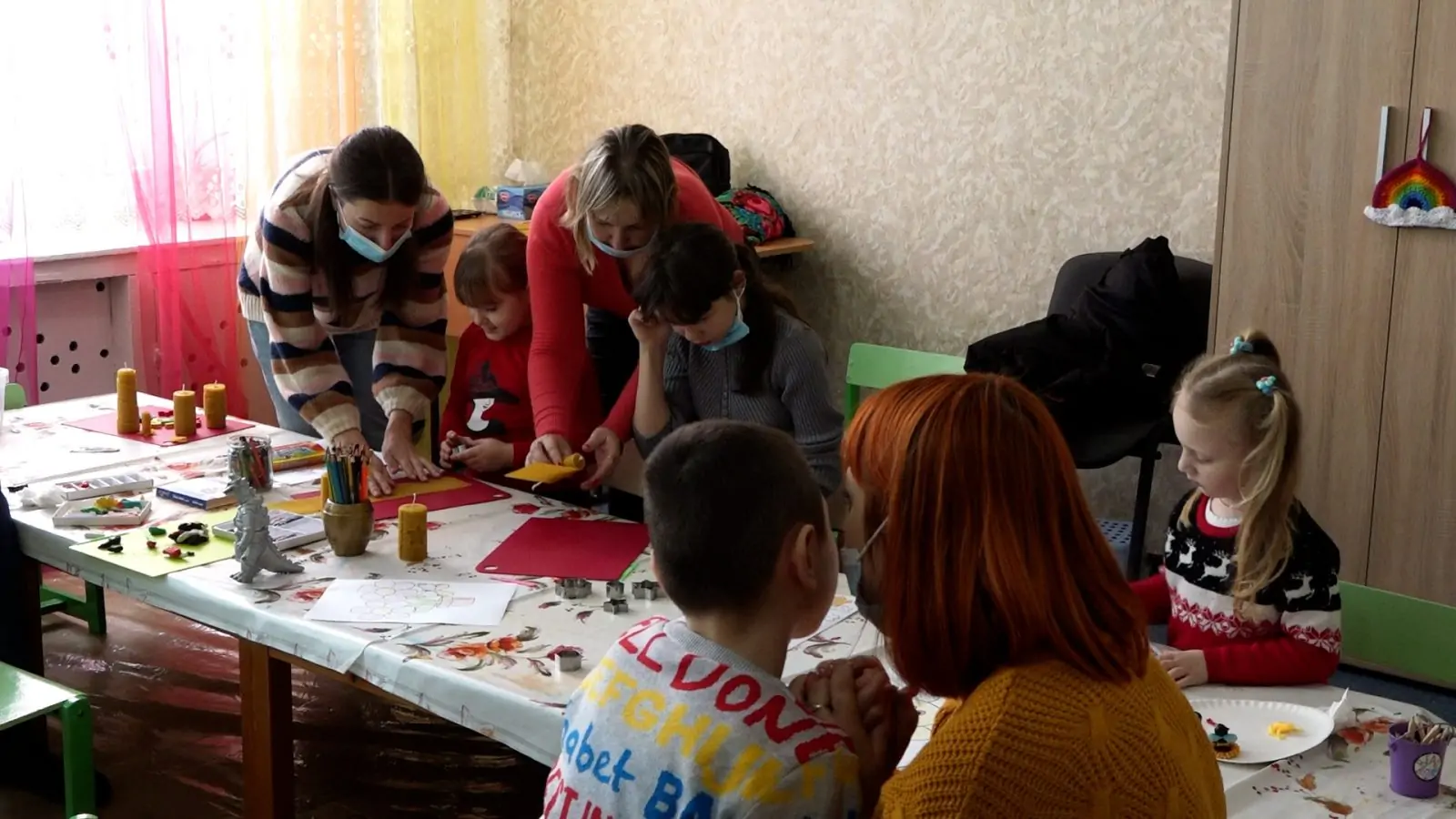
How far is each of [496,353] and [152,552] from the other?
3.20 feet

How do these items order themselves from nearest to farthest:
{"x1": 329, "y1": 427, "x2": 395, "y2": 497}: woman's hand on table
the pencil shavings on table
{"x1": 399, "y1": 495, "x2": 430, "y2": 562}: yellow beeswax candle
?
the pencil shavings on table < {"x1": 399, "y1": 495, "x2": 430, "y2": 562}: yellow beeswax candle < {"x1": 329, "y1": 427, "x2": 395, "y2": 497}: woman's hand on table

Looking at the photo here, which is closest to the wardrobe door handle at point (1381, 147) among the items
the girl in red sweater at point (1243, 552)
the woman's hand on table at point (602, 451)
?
the girl in red sweater at point (1243, 552)

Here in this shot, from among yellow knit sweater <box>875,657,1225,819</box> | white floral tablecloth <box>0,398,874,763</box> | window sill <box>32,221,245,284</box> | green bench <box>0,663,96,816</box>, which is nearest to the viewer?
yellow knit sweater <box>875,657,1225,819</box>

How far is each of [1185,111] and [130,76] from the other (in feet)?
9.35

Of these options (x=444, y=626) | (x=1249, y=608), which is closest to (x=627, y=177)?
(x=444, y=626)

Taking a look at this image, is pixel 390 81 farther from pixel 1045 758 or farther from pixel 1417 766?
pixel 1045 758

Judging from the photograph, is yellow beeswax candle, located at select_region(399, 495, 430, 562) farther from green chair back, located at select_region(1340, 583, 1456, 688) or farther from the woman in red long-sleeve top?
green chair back, located at select_region(1340, 583, 1456, 688)

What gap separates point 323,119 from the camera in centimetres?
454

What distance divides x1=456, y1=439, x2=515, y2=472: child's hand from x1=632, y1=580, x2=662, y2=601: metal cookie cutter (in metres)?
0.82

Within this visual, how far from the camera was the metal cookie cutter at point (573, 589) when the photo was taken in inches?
82.6

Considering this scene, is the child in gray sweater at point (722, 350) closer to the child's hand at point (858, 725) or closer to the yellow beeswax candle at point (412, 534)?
the yellow beeswax candle at point (412, 534)

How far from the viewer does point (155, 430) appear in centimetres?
305

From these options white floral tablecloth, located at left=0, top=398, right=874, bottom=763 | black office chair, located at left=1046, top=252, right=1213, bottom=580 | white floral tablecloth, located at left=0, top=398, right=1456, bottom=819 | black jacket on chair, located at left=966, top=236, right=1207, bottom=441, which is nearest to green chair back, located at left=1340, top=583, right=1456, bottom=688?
white floral tablecloth, located at left=0, top=398, right=1456, bottom=819

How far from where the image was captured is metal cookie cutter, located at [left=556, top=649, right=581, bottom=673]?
5.97ft
